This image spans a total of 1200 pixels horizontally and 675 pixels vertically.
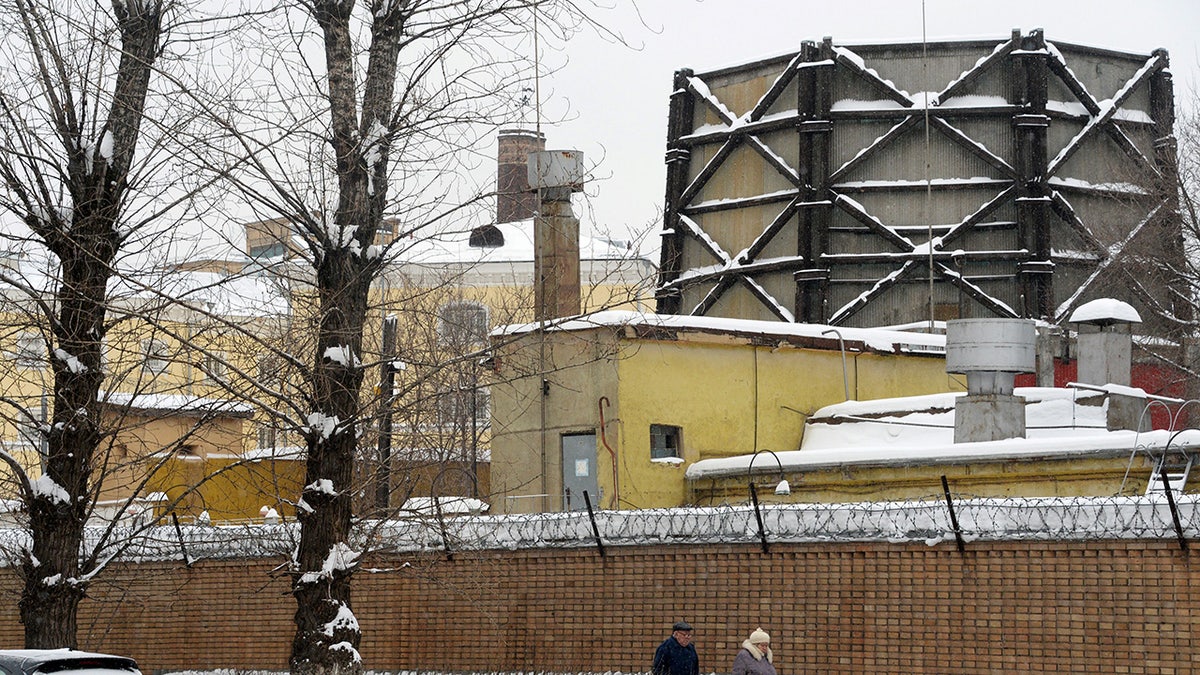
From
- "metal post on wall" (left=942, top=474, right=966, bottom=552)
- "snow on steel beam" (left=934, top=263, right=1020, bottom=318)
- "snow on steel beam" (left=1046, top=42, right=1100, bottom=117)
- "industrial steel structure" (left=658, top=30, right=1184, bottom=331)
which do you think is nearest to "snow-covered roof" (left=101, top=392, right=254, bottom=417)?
"metal post on wall" (left=942, top=474, right=966, bottom=552)

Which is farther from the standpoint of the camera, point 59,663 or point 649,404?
point 649,404

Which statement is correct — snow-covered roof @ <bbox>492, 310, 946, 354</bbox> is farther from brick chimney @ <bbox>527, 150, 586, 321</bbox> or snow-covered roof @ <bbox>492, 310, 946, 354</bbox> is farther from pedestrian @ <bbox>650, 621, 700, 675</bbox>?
pedestrian @ <bbox>650, 621, 700, 675</bbox>

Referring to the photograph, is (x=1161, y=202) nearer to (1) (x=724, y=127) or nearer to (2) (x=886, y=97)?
(2) (x=886, y=97)

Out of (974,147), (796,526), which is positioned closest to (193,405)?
(796,526)

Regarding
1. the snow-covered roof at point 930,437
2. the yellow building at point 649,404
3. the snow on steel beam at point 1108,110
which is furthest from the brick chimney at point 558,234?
the snow on steel beam at point 1108,110

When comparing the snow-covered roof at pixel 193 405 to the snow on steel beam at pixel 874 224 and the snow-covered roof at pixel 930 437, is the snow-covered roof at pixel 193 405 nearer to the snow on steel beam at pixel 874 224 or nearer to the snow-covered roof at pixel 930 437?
the snow-covered roof at pixel 930 437

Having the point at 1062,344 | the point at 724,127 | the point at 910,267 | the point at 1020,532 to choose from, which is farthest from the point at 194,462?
the point at 1020,532

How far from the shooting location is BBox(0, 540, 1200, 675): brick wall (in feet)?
44.1

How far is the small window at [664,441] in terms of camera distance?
21.9 m

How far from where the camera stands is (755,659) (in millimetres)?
12383

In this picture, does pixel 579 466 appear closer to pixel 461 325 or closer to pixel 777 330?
pixel 777 330

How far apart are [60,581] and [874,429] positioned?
41.1ft

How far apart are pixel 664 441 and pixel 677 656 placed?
28.5ft

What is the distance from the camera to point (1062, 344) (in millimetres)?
28453
